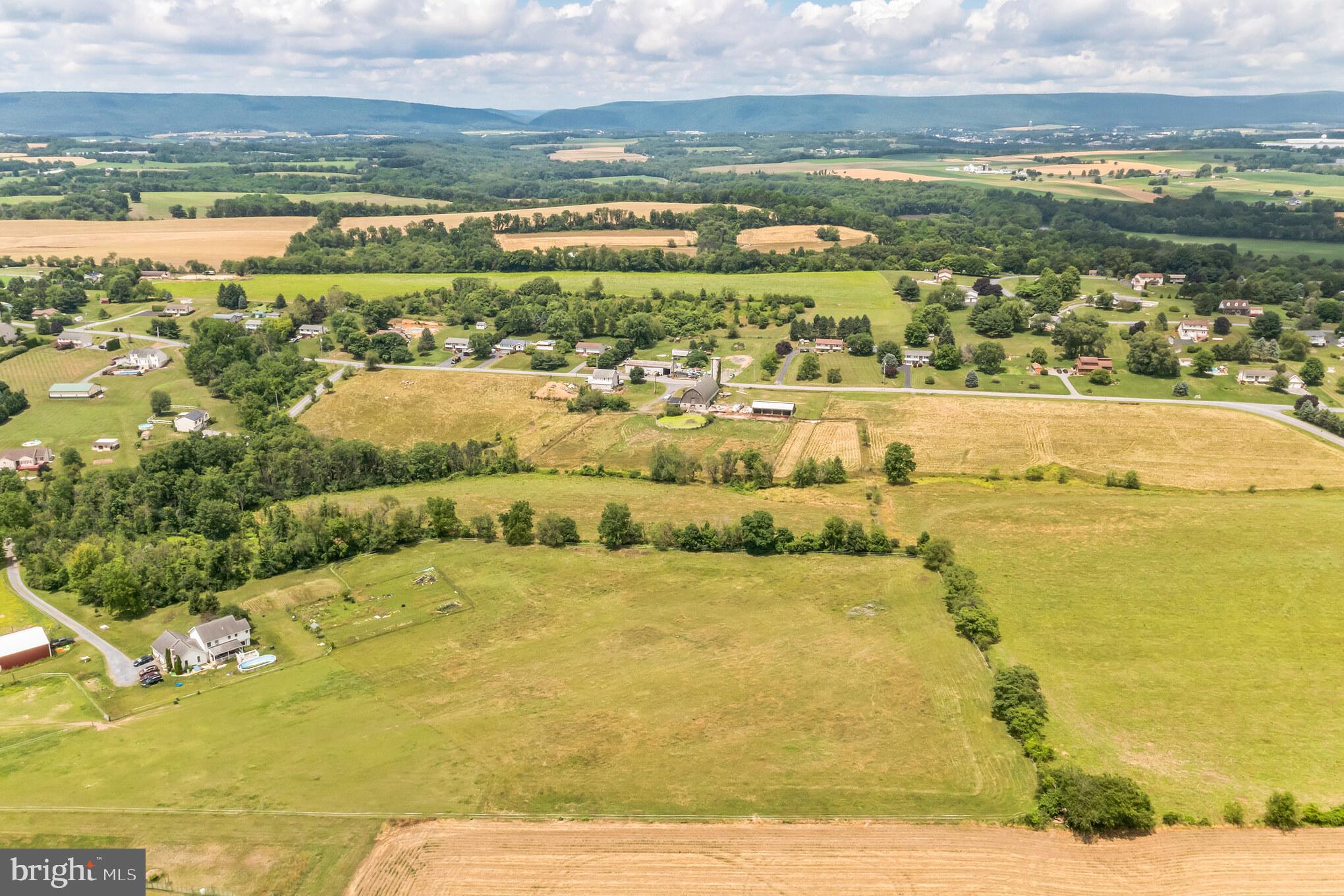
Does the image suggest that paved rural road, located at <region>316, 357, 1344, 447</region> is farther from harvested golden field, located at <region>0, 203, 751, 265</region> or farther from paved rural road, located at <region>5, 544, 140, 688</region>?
harvested golden field, located at <region>0, 203, 751, 265</region>

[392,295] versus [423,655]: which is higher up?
[392,295]

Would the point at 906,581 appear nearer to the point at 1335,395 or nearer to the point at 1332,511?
the point at 1332,511

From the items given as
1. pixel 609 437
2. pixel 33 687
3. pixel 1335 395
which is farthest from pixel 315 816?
pixel 1335 395

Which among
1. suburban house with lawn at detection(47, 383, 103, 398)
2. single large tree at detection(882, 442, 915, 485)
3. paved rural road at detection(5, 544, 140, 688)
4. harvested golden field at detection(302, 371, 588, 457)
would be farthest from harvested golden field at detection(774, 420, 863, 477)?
suburban house with lawn at detection(47, 383, 103, 398)

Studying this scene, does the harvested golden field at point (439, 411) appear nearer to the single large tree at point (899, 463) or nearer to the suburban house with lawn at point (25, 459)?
the suburban house with lawn at point (25, 459)

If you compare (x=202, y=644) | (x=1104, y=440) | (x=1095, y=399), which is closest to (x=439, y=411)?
(x=202, y=644)

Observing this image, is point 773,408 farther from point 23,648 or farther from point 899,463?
point 23,648
